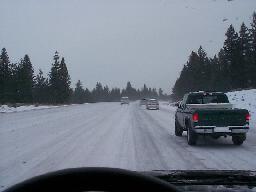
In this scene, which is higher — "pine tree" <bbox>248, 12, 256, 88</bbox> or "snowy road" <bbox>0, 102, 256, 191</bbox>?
"pine tree" <bbox>248, 12, 256, 88</bbox>

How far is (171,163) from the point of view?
10.5m

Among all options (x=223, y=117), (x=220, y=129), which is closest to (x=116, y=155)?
(x=220, y=129)

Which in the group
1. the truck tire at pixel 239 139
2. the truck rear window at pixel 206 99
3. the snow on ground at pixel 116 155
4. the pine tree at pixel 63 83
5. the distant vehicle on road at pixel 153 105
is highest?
the pine tree at pixel 63 83

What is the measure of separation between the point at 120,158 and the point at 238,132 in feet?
15.7

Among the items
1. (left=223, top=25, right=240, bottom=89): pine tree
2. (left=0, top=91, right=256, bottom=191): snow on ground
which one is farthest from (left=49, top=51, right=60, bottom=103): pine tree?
(left=0, top=91, right=256, bottom=191): snow on ground

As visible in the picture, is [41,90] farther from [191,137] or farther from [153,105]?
→ [191,137]

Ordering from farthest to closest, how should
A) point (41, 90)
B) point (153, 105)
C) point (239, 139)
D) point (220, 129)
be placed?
point (41, 90), point (153, 105), point (239, 139), point (220, 129)

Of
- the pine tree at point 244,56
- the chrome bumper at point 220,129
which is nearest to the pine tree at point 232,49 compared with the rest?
the pine tree at point 244,56

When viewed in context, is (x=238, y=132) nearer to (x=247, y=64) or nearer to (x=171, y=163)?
(x=171, y=163)

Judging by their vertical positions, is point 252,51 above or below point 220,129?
above

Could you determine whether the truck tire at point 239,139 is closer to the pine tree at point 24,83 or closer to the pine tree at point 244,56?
the pine tree at point 244,56

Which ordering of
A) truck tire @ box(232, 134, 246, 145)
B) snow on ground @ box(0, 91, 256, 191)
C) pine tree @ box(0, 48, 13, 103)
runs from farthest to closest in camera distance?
pine tree @ box(0, 48, 13, 103) < truck tire @ box(232, 134, 246, 145) < snow on ground @ box(0, 91, 256, 191)

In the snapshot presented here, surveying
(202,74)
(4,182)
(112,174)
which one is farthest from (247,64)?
(112,174)

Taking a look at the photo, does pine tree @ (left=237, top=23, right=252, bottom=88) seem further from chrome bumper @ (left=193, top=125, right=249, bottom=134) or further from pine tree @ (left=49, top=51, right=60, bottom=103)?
chrome bumper @ (left=193, top=125, right=249, bottom=134)
